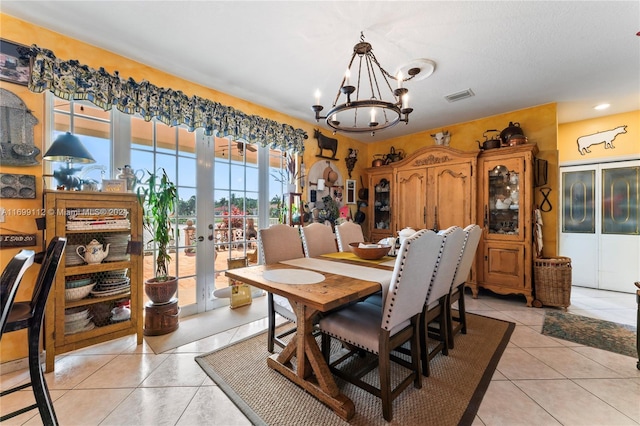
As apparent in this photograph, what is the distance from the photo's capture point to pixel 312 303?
1.29 meters

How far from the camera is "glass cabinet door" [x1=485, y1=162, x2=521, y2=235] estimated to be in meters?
3.38

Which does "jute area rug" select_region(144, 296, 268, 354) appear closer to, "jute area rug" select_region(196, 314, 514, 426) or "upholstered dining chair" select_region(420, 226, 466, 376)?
"jute area rug" select_region(196, 314, 514, 426)

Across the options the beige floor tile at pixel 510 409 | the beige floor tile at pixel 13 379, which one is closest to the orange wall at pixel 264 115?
the beige floor tile at pixel 13 379

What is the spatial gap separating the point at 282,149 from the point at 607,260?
4982mm

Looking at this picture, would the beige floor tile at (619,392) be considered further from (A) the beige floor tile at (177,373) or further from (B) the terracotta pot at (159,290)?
(B) the terracotta pot at (159,290)

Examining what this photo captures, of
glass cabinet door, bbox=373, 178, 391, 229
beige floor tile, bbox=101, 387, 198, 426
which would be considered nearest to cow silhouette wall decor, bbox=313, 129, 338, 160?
glass cabinet door, bbox=373, 178, 391, 229

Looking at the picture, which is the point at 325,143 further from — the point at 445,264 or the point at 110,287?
the point at 110,287

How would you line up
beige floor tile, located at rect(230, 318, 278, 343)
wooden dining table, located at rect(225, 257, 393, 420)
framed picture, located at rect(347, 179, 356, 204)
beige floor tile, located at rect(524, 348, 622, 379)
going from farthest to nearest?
framed picture, located at rect(347, 179, 356, 204) → beige floor tile, located at rect(230, 318, 278, 343) → beige floor tile, located at rect(524, 348, 622, 379) → wooden dining table, located at rect(225, 257, 393, 420)

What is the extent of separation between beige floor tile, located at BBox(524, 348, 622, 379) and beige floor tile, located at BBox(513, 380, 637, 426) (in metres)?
0.17

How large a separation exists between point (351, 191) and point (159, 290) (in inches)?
129

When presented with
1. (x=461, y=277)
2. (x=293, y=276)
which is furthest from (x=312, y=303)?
(x=461, y=277)

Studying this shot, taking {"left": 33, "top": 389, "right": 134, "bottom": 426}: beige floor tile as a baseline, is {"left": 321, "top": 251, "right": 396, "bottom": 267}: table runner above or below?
above

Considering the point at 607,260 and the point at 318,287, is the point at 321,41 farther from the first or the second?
the point at 607,260

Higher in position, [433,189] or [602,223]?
[433,189]
